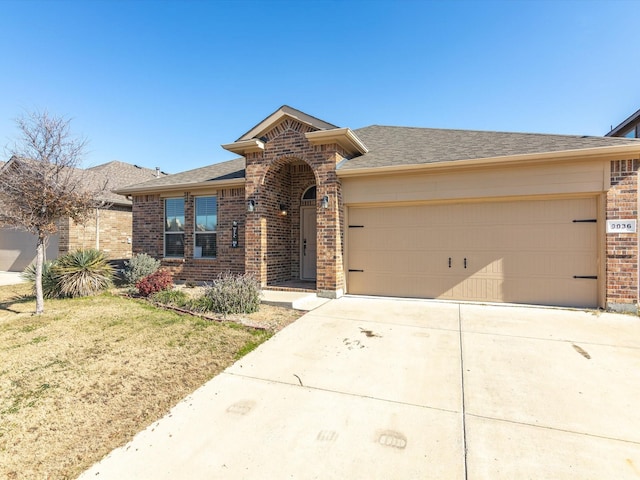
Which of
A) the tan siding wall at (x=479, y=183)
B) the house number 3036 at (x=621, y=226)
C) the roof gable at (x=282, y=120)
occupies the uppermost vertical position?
the roof gable at (x=282, y=120)

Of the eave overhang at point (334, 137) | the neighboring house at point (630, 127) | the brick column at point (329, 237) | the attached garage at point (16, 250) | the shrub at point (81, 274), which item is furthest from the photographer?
the neighboring house at point (630, 127)

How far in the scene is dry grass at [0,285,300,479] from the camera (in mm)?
2566

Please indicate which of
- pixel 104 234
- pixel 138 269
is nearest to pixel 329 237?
pixel 138 269

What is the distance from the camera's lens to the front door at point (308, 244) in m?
9.74

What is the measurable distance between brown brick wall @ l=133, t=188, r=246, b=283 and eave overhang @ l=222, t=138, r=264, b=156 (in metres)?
1.28

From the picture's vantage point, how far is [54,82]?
390 inches

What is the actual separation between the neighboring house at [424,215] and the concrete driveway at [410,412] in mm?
2065

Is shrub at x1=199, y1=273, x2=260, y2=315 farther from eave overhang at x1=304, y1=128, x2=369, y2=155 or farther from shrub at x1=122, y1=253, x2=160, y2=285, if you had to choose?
shrub at x1=122, y1=253, x2=160, y2=285

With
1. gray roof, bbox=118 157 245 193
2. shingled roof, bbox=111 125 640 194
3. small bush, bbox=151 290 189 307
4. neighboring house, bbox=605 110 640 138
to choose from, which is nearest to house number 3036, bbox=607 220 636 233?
shingled roof, bbox=111 125 640 194

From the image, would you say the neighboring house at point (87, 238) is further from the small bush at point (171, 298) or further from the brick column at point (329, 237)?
the brick column at point (329, 237)

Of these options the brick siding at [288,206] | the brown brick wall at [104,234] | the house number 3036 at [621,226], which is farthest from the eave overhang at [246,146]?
the brown brick wall at [104,234]

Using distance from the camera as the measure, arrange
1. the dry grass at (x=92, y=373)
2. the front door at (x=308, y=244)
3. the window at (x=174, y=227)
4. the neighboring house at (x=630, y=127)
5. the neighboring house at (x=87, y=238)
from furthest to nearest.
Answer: the neighboring house at (x=630, y=127) < the neighboring house at (x=87, y=238) < the window at (x=174, y=227) < the front door at (x=308, y=244) < the dry grass at (x=92, y=373)

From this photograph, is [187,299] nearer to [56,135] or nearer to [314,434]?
[56,135]

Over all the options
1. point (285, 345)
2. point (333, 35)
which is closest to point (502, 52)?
point (333, 35)
